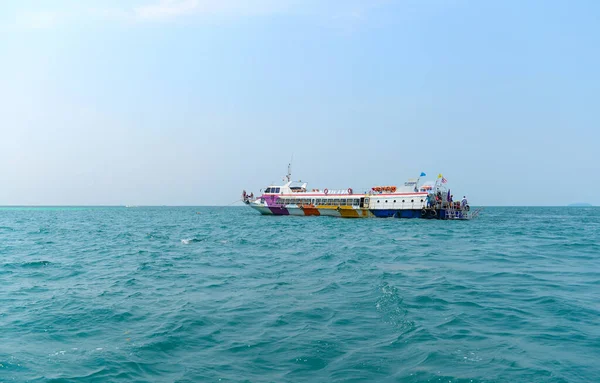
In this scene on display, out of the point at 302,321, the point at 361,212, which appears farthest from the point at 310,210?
the point at 302,321

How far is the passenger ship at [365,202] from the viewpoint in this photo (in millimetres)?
65875

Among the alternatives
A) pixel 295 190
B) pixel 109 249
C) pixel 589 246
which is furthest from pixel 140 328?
pixel 295 190

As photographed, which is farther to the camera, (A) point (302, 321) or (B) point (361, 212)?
(B) point (361, 212)

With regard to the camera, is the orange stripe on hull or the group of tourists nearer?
the group of tourists

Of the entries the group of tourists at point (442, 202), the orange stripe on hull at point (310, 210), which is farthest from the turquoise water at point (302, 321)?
the orange stripe on hull at point (310, 210)

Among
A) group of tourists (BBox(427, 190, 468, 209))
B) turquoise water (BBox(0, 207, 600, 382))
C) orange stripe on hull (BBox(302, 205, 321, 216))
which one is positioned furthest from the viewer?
orange stripe on hull (BBox(302, 205, 321, 216))

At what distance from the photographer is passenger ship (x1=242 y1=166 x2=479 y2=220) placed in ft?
216

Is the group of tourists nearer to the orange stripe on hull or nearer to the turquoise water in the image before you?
the orange stripe on hull

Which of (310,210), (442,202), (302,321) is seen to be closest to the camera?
(302,321)

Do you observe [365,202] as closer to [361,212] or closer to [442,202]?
[361,212]

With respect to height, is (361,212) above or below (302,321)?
above

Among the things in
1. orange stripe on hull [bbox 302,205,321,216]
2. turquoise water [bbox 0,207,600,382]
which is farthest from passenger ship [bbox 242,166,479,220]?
turquoise water [bbox 0,207,600,382]

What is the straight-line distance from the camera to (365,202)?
71062mm

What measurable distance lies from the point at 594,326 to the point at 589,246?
24.0 m
